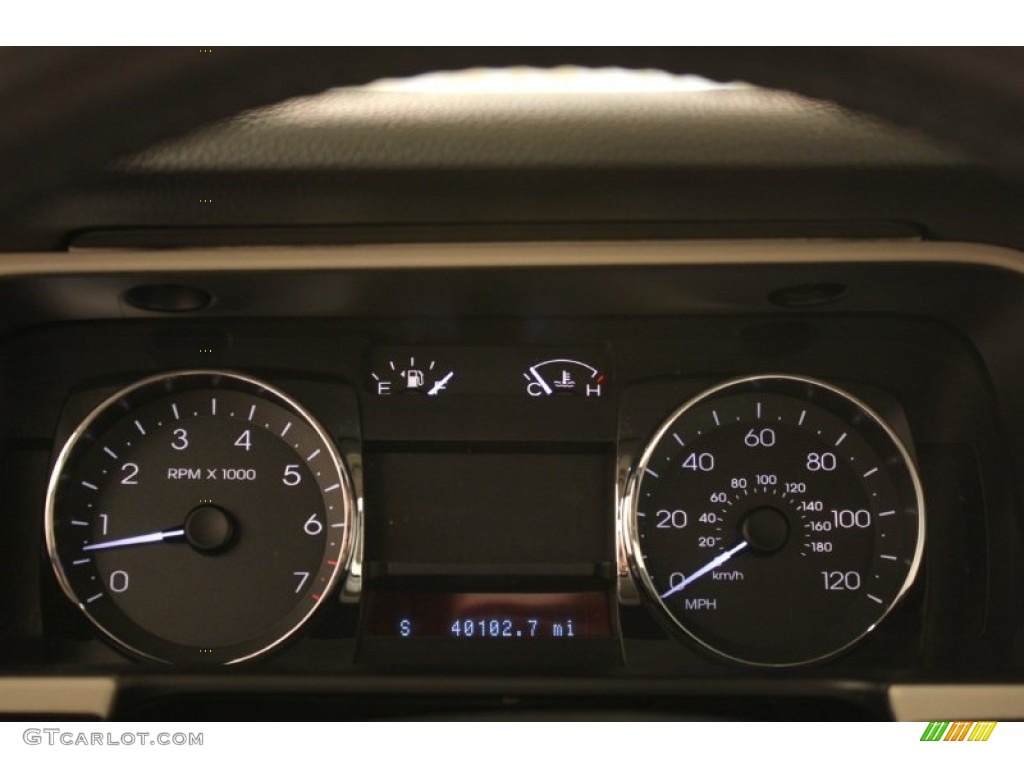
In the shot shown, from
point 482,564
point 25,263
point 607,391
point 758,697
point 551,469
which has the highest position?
point 25,263

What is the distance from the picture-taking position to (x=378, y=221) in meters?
1.85

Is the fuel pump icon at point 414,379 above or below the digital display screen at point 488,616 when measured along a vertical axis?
above

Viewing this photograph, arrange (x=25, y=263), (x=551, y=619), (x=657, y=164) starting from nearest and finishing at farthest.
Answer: (x=657, y=164) → (x=25, y=263) → (x=551, y=619)

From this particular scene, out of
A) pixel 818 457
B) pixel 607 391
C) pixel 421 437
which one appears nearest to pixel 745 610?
pixel 818 457

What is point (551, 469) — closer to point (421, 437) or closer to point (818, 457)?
point (421, 437)

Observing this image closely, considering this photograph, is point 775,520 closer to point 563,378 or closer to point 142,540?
point 563,378

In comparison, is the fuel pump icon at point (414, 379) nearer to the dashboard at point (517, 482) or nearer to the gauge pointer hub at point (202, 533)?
the dashboard at point (517, 482)

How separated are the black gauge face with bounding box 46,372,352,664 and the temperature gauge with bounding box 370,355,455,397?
0.16m

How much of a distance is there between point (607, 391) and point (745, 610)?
0.48 m

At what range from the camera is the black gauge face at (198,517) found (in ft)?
7.43
